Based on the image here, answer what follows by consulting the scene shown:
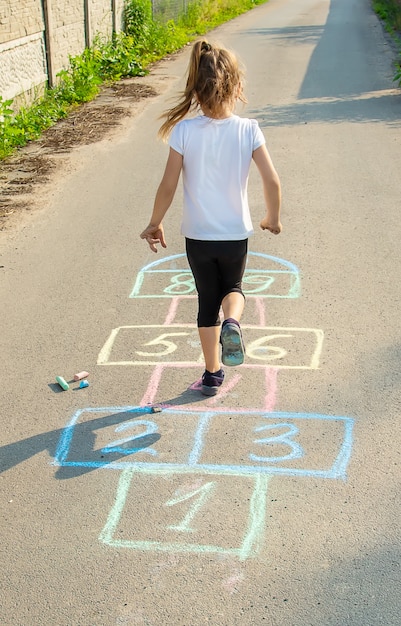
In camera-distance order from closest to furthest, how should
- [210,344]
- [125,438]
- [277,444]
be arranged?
[277,444]
[125,438]
[210,344]

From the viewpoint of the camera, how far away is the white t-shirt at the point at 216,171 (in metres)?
3.99

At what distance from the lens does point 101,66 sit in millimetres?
14883

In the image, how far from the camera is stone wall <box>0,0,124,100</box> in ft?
36.3

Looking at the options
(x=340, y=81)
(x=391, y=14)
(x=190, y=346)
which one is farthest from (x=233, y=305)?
(x=391, y=14)

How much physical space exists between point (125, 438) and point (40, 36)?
9.98m

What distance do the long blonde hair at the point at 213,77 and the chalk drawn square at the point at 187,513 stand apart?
5.82 ft

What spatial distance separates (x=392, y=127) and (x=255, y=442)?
26.2 feet

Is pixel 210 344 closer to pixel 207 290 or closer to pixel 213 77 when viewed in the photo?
pixel 207 290

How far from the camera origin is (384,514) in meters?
3.40

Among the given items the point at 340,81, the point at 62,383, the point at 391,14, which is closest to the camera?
the point at 62,383

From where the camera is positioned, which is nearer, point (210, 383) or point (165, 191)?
point (165, 191)

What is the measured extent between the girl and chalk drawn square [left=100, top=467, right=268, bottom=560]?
68 centimetres

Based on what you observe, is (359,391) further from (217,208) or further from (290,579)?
(290,579)

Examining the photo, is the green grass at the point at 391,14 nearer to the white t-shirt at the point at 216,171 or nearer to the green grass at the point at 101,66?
the green grass at the point at 101,66
